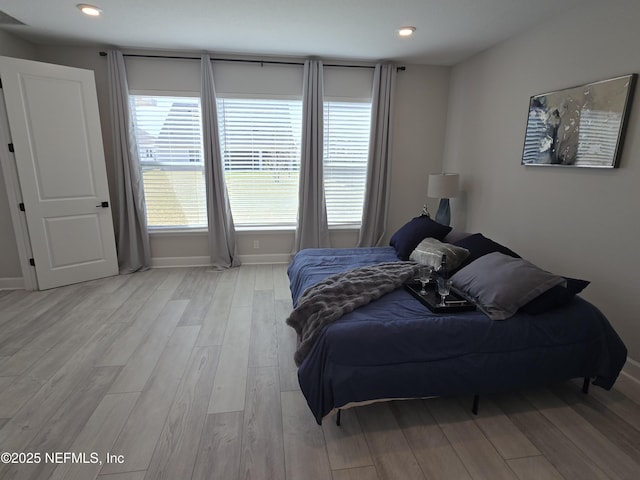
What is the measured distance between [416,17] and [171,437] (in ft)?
12.0

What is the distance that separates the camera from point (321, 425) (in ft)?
6.19

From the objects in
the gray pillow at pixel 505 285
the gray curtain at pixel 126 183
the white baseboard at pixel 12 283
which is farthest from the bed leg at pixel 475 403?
the white baseboard at pixel 12 283

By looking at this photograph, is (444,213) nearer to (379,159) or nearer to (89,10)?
(379,159)

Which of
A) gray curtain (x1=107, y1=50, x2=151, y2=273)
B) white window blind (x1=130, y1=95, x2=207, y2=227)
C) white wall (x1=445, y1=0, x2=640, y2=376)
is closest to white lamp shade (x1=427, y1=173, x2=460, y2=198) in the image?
white wall (x1=445, y1=0, x2=640, y2=376)

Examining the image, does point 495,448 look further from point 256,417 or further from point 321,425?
point 256,417

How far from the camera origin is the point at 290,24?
10.3 ft

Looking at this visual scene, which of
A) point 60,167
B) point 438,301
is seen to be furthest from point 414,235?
point 60,167

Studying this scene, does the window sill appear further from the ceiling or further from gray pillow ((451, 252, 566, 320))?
gray pillow ((451, 252, 566, 320))

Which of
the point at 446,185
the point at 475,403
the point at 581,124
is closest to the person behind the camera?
the point at 475,403

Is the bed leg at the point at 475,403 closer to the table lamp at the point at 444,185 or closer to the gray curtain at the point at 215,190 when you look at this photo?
the table lamp at the point at 444,185

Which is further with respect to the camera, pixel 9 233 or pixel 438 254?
pixel 9 233

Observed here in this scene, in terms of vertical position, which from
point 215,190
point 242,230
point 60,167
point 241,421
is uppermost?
point 60,167

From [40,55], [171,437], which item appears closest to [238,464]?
[171,437]

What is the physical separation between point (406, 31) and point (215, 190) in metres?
2.84
